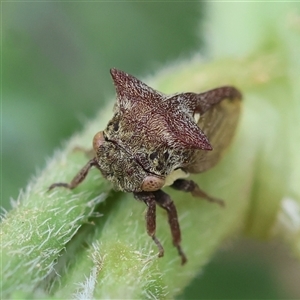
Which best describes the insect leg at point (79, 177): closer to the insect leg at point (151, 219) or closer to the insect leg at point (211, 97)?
the insect leg at point (151, 219)

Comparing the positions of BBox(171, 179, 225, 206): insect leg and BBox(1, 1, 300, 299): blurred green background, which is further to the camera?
BBox(1, 1, 300, 299): blurred green background

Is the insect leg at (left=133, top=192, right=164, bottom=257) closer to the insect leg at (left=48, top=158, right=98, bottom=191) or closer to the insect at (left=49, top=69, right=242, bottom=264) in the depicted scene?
the insect at (left=49, top=69, right=242, bottom=264)

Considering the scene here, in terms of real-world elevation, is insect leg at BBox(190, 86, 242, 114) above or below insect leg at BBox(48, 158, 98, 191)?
below

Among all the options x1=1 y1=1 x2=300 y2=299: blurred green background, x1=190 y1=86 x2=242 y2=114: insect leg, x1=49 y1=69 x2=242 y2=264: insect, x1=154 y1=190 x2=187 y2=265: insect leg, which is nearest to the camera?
x1=49 y1=69 x2=242 y2=264: insect

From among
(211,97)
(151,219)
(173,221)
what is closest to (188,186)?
(173,221)

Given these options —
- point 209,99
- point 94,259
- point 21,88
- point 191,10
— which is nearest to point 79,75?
point 21,88

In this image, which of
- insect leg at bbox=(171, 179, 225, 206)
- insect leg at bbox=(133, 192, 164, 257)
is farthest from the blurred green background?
insect leg at bbox=(133, 192, 164, 257)

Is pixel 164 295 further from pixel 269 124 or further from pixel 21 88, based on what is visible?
pixel 21 88

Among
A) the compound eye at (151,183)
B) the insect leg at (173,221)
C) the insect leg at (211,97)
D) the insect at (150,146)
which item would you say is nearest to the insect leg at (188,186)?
the insect at (150,146)
